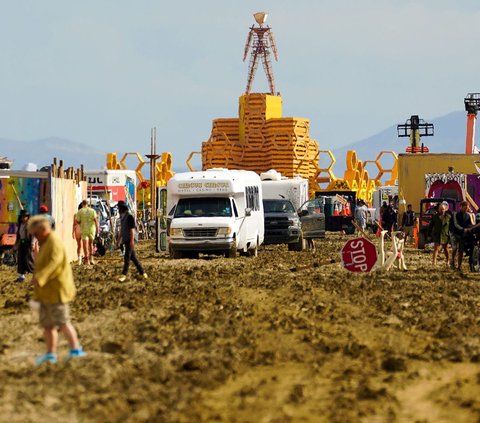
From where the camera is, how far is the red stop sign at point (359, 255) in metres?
24.8

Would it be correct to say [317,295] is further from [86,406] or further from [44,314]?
[86,406]

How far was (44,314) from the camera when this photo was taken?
44.9 feet

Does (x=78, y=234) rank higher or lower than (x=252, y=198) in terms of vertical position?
lower

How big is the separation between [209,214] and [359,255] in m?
8.80

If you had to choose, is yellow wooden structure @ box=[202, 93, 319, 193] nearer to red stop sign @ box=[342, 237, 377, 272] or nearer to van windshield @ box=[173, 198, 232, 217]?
van windshield @ box=[173, 198, 232, 217]

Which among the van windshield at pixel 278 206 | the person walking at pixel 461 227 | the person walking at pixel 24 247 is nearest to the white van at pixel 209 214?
the van windshield at pixel 278 206

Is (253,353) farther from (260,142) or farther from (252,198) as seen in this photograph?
(260,142)

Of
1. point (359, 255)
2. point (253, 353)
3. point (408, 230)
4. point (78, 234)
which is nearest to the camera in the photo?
point (253, 353)

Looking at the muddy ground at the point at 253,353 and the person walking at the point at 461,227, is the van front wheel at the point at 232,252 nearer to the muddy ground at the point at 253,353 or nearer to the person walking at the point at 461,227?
the person walking at the point at 461,227

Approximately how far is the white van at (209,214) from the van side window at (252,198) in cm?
10

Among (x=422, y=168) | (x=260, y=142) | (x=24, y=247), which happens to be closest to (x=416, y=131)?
(x=260, y=142)

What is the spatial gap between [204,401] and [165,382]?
1.01m

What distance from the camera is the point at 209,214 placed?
33.2 m

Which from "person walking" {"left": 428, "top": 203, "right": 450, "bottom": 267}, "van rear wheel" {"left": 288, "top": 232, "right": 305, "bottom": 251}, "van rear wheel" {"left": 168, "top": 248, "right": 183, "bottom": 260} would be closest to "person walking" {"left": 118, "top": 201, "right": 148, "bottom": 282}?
"person walking" {"left": 428, "top": 203, "right": 450, "bottom": 267}
